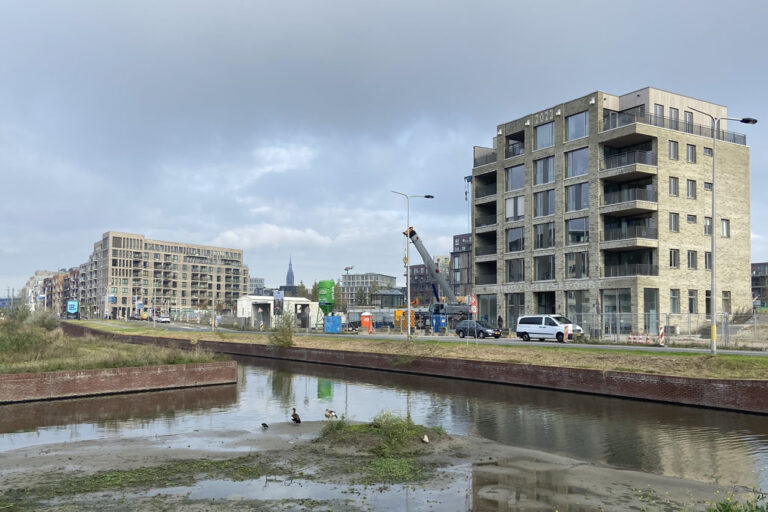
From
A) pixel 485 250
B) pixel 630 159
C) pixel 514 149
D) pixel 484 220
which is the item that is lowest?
pixel 485 250

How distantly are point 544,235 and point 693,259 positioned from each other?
1354cm

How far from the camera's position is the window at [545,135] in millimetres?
62188

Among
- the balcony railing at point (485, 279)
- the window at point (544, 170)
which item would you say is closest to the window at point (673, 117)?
the window at point (544, 170)

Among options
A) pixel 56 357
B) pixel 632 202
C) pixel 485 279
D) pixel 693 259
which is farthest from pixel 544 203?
pixel 56 357

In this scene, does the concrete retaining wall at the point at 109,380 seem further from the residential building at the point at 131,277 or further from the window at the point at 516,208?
the residential building at the point at 131,277

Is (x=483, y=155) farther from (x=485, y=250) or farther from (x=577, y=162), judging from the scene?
(x=577, y=162)

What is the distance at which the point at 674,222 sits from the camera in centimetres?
5509

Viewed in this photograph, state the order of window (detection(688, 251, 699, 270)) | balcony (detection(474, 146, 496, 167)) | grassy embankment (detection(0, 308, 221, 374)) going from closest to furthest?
A: grassy embankment (detection(0, 308, 221, 374)) → window (detection(688, 251, 699, 270)) → balcony (detection(474, 146, 496, 167))

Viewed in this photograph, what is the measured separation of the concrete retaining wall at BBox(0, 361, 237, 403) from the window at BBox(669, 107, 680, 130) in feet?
149

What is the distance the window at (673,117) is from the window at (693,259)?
1141 centimetres

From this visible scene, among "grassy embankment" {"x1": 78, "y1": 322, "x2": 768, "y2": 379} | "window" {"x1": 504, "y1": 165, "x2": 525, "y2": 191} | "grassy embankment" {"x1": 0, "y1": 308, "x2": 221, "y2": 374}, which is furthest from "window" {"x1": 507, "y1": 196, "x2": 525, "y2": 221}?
"grassy embankment" {"x1": 0, "y1": 308, "x2": 221, "y2": 374}

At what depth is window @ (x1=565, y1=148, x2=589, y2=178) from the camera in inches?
2293

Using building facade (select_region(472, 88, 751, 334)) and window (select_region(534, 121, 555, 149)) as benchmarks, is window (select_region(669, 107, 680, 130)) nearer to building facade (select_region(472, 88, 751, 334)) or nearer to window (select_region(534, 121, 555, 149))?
building facade (select_region(472, 88, 751, 334))

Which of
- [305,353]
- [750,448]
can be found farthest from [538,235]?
[750,448]
